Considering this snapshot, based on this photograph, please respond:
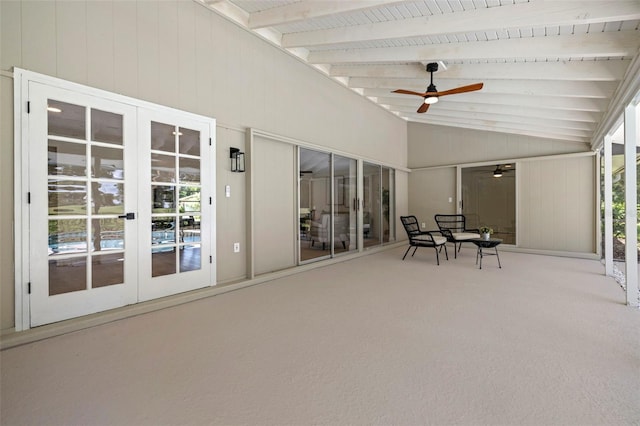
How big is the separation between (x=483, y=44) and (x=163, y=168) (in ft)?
13.2

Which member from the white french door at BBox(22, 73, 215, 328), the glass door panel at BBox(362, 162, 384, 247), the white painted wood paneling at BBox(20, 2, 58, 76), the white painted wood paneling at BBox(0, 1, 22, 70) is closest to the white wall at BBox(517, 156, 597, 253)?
the glass door panel at BBox(362, 162, 384, 247)

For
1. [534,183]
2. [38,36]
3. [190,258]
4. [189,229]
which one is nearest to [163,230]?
[189,229]

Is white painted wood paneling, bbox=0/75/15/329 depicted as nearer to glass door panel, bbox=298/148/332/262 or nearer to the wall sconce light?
the wall sconce light

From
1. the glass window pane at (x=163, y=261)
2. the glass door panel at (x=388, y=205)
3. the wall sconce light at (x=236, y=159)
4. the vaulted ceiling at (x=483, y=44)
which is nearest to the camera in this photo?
the vaulted ceiling at (x=483, y=44)

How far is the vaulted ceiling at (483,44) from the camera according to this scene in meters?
2.91

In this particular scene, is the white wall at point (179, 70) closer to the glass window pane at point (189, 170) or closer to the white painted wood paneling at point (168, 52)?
the white painted wood paneling at point (168, 52)

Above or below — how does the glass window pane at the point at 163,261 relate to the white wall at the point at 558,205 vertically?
below

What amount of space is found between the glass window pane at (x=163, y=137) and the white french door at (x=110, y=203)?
10 millimetres

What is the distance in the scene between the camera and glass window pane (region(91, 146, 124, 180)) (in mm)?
2799

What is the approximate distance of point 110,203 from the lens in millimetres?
2914

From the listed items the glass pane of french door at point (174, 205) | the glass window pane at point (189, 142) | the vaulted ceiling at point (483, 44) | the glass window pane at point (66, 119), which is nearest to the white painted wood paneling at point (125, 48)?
the glass pane of french door at point (174, 205)

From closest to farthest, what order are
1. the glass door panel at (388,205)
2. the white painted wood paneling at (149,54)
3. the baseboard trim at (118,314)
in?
the baseboard trim at (118,314) < the white painted wood paneling at (149,54) < the glass door panel at (388,205)

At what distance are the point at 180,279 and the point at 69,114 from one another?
1.89m

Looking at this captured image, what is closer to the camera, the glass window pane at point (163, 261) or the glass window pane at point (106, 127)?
the glass window pane at point (106, 127)
